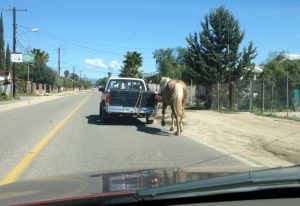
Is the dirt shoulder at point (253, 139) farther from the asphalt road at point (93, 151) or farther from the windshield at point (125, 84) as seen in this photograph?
the windshield at point (125, 84)

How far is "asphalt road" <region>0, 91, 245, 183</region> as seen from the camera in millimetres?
10109

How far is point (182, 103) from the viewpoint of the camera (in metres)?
17.0

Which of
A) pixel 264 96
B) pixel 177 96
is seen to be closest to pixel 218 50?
pixel 264 96

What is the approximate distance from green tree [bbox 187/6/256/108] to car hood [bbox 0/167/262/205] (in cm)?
3130

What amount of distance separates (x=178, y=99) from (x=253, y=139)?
2731 millimetres

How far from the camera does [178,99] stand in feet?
55.5

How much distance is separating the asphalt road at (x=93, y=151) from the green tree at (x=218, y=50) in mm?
17176

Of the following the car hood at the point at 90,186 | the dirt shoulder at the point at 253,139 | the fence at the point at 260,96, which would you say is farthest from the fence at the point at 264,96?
the car hood at the point at 90,186

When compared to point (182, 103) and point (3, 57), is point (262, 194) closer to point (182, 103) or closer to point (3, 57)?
point (182, 103)

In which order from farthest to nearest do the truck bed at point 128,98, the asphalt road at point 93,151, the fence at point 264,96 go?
the fence at point 264,96 → the truck bed at point 128,98 → the asphalt road at point 93,151

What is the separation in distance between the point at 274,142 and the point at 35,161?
22.3 feet

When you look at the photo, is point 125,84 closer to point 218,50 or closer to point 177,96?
point 177,96

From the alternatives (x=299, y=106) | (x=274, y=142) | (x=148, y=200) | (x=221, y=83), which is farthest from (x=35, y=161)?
(x=221, y=83)

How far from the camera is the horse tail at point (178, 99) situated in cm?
1673
